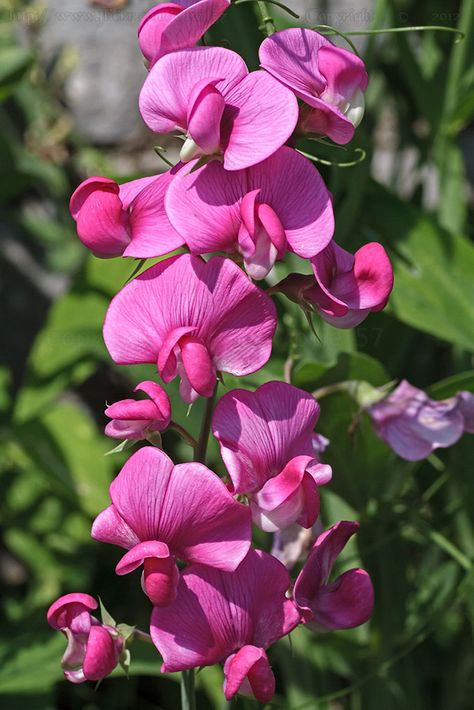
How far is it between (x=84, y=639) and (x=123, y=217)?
0.23 meters

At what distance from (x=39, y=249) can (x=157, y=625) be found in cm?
111

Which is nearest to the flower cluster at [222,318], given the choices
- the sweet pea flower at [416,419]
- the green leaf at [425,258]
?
the sweet pea flower at [416,419]

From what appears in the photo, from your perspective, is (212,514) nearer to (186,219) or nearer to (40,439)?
(186,219)

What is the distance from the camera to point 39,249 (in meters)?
1.51

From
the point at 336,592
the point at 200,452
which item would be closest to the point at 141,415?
the point at 200,452

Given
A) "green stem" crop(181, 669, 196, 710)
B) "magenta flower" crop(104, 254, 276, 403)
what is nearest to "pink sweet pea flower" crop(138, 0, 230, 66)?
"magenta flower" crop(104, 254, 276, 403)

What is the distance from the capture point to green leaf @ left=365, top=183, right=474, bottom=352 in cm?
87

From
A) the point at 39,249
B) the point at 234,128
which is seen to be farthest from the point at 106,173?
the point at 234,128

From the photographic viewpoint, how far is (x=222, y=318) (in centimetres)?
48

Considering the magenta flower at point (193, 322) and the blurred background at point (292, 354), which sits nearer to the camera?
the magenta flower at point (193, 322)

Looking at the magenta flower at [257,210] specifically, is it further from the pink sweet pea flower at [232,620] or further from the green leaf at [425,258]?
the green leaf at [425,258]

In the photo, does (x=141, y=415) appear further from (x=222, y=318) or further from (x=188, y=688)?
(x=188, y=688)

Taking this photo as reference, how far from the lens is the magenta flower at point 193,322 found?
1.55 ft

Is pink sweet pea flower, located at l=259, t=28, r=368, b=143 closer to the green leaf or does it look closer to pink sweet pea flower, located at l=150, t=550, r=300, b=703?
pink sweet pea flower, located at l=150, t=550, r=300, b=703
